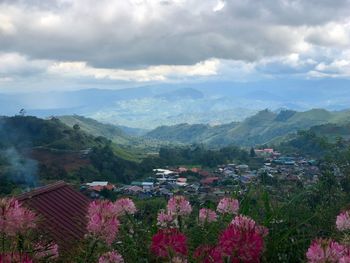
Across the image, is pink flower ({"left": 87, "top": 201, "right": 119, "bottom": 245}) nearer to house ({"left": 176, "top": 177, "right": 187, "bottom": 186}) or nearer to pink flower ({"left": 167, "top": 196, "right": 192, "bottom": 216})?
pink flower ({"left": 167, "top": 196, "right": 192, "bottom": 216})

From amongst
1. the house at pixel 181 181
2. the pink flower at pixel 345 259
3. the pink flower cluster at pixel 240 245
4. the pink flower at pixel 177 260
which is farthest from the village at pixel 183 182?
the pink flower at pixel 345 259

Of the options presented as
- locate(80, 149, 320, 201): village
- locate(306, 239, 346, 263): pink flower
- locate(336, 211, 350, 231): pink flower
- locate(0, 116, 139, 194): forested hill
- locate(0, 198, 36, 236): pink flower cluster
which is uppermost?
locate(0, 198, 36, 236): pink flower cluster

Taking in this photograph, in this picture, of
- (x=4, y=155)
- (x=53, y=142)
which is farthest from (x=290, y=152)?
(x=4, y=155)

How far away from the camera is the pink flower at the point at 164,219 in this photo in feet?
10.1

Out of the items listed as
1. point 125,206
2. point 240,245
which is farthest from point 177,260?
point 125,206

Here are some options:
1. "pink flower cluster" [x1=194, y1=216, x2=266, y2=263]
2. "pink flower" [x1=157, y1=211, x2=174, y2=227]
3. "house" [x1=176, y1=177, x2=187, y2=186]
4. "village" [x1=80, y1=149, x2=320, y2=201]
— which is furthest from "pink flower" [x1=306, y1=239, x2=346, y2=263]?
"house" [x1=176, y1=177, x2=187, y2=186]

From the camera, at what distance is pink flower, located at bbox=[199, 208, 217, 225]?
330 centimetres

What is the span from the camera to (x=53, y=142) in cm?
9719

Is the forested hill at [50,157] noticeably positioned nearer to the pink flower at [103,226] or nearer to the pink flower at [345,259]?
the pink flower at [103,226]

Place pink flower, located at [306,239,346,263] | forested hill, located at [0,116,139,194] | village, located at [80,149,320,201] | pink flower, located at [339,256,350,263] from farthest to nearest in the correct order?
1. forested hill, located at [0,116,139,194]
2. village, located at [80,149,320,201]
3. pink flower, located at [306,239,346,263]
4. pink flower, located at [339,256,350,263]

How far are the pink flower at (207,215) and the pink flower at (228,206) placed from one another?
66 millimetres

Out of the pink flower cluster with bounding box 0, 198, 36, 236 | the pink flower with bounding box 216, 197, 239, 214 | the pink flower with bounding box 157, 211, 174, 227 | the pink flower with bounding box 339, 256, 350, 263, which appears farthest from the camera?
the pink flower with bounding box 216, 197, 239, 214

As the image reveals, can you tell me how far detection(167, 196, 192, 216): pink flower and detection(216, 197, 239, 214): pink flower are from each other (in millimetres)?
280

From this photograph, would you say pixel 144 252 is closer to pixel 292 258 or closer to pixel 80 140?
pixel 292 258
